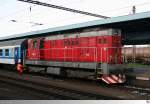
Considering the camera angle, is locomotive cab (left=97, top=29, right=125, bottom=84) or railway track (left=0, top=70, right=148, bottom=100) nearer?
railway track (left=0, top=70, right=148, bottom=100)

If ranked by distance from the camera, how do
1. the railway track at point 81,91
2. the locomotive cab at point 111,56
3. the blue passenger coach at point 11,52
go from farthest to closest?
1. the blue passenger coach at point 11,52
2. the locomotive cab at point 111,56
3. the railway track at point 81,91

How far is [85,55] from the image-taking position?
18.0 metres

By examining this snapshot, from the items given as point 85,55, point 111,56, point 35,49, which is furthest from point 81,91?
point 35,49

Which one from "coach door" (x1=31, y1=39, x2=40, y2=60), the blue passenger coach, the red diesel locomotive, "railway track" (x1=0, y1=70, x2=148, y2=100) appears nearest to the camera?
"railway track" (x1=0, y1=70, x2=148, y2=100)

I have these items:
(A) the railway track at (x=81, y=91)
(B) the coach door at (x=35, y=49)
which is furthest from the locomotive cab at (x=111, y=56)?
(B) the coach door at (x=35, y=49)

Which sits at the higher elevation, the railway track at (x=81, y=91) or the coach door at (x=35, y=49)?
the coach door at (x=35, y=49)

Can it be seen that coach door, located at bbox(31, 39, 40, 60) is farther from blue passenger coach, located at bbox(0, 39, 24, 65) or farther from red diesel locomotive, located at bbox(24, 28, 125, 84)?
blue passenger coach, located at bbox(0, 39, 24, 65)

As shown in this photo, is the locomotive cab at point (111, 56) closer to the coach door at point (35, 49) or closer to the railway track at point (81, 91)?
the railway track at point (81, 91)

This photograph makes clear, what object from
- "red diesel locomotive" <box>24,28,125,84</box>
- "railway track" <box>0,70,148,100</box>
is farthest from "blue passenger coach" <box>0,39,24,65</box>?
"railway track" <box>0,70,148,100</box>

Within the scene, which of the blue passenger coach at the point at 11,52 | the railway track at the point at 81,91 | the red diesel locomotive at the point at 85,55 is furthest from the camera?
the blue passenger coach at the point at 11,52

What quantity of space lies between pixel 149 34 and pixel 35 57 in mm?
11219

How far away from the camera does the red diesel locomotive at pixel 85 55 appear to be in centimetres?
1647

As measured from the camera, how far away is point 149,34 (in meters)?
25.3

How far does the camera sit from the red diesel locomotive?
54.0 feet
